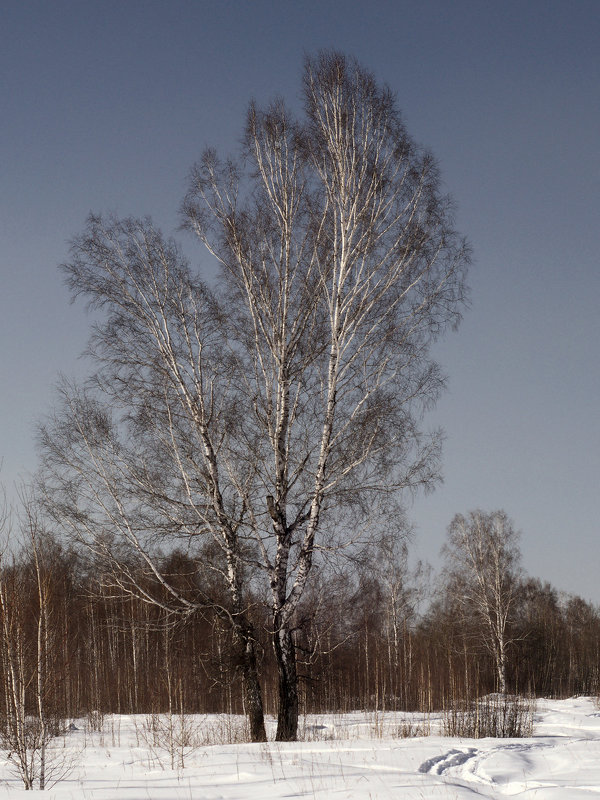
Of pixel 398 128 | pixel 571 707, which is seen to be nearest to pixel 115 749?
pixel 398 128

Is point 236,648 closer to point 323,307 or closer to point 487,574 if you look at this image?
point 323,307

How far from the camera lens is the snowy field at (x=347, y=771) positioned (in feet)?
20.5

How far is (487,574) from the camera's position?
31719 millimetres

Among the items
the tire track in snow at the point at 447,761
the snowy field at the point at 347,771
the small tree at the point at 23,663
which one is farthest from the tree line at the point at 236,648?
the tire track in snow at the point at 447,761

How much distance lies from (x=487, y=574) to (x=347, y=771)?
1010 inches

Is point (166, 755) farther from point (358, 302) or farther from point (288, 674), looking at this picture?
point (358, 302)

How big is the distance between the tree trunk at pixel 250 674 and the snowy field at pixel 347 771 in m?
0.81

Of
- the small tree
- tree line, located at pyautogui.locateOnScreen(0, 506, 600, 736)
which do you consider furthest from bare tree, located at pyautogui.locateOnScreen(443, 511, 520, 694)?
the small tree

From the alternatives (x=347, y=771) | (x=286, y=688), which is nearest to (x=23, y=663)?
(x=347, y=771)

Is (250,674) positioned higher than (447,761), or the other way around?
(250,674)

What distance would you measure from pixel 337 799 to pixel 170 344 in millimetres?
7763

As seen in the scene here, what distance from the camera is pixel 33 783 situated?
822 centimetres

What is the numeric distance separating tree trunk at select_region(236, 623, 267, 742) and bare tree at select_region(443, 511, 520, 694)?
20.9 m

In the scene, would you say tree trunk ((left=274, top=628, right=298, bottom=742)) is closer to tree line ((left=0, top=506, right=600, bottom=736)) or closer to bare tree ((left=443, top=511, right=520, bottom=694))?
tree line ((left=0, top=506, right=600, bottom=736))
